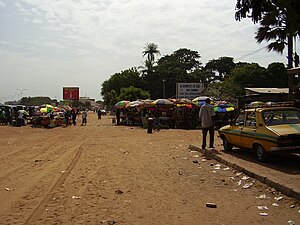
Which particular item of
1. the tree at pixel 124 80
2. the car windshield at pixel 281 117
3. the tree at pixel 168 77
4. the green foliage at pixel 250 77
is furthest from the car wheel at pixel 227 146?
the tree at pixel 124 80

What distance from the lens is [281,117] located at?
31.2ft

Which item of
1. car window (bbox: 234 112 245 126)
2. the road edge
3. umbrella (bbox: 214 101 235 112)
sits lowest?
the road edge

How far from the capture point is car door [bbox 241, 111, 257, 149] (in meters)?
9.82

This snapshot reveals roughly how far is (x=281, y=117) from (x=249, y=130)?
99 cm

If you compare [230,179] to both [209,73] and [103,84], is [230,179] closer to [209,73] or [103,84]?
[209,73]

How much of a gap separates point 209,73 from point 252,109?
66937 mm

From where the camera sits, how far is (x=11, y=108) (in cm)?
3809

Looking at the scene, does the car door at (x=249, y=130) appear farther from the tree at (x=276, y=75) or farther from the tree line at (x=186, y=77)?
the tree at (x=276, y=75)

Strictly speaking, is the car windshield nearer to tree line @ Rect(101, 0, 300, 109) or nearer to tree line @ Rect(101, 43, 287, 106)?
tree line @ Rect(101, 0, 300, 109)

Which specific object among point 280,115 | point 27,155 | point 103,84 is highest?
point 103,84

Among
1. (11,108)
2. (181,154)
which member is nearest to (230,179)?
(181,154)

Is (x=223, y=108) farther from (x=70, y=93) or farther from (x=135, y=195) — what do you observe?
(x=70, y=93)

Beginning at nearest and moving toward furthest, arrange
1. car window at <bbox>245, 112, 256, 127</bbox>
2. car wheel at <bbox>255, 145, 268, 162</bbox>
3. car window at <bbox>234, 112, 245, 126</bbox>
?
car wheel at <bbox>255, 145, 268, 162</bbox>, car window at <bbox>245, 112, 256, 127</bbox>, car window at <bbox>234, 112, 245, 126</bbox>

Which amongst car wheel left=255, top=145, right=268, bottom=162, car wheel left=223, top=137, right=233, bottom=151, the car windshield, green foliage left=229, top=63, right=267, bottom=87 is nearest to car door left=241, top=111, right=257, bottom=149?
car wheel left=255, top=145, right=268, bottom=162
